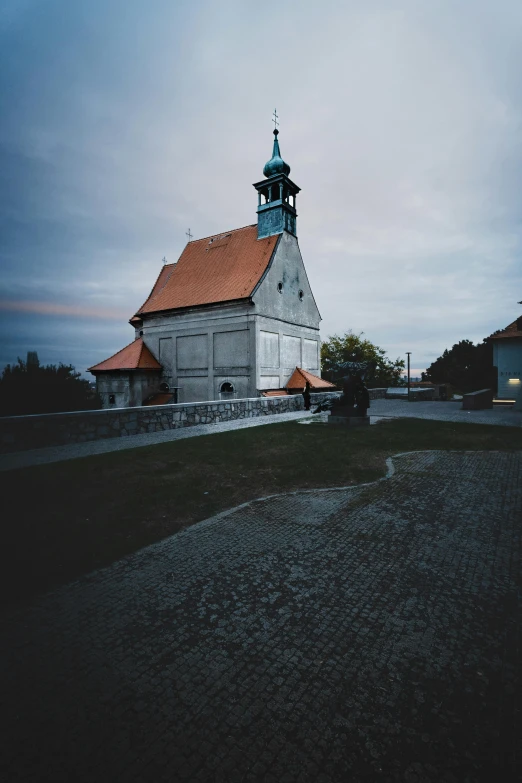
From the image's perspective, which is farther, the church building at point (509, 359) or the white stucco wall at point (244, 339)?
the church building at point (509, 359)

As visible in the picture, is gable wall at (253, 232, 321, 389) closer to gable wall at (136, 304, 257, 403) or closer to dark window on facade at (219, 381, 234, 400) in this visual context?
gable wall at (136, 304, 257, 403)

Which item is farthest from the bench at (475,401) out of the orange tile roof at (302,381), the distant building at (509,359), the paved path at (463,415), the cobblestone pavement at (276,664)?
the cobblestone pavement at (276,664)

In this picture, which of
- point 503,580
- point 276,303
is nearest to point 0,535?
point 503,580

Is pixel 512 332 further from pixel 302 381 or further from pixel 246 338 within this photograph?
pixel 246 338

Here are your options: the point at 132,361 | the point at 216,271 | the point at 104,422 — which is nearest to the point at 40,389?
the point at 104,422

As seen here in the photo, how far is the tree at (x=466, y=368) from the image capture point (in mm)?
43406

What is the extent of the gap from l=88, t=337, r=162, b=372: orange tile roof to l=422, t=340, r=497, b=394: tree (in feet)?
114

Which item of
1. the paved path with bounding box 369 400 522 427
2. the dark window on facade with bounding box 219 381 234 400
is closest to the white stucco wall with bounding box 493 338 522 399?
the paved path with bounding box 369 400 522 427

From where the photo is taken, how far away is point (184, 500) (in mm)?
6062

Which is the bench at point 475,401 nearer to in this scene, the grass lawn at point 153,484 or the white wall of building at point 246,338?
the grass lawn at point 153,484

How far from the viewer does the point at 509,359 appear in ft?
110

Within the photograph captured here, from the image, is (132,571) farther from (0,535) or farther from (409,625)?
(409,625)

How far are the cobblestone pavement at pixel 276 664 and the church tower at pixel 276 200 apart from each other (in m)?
26.4

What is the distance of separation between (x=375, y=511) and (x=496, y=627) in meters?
2.47
